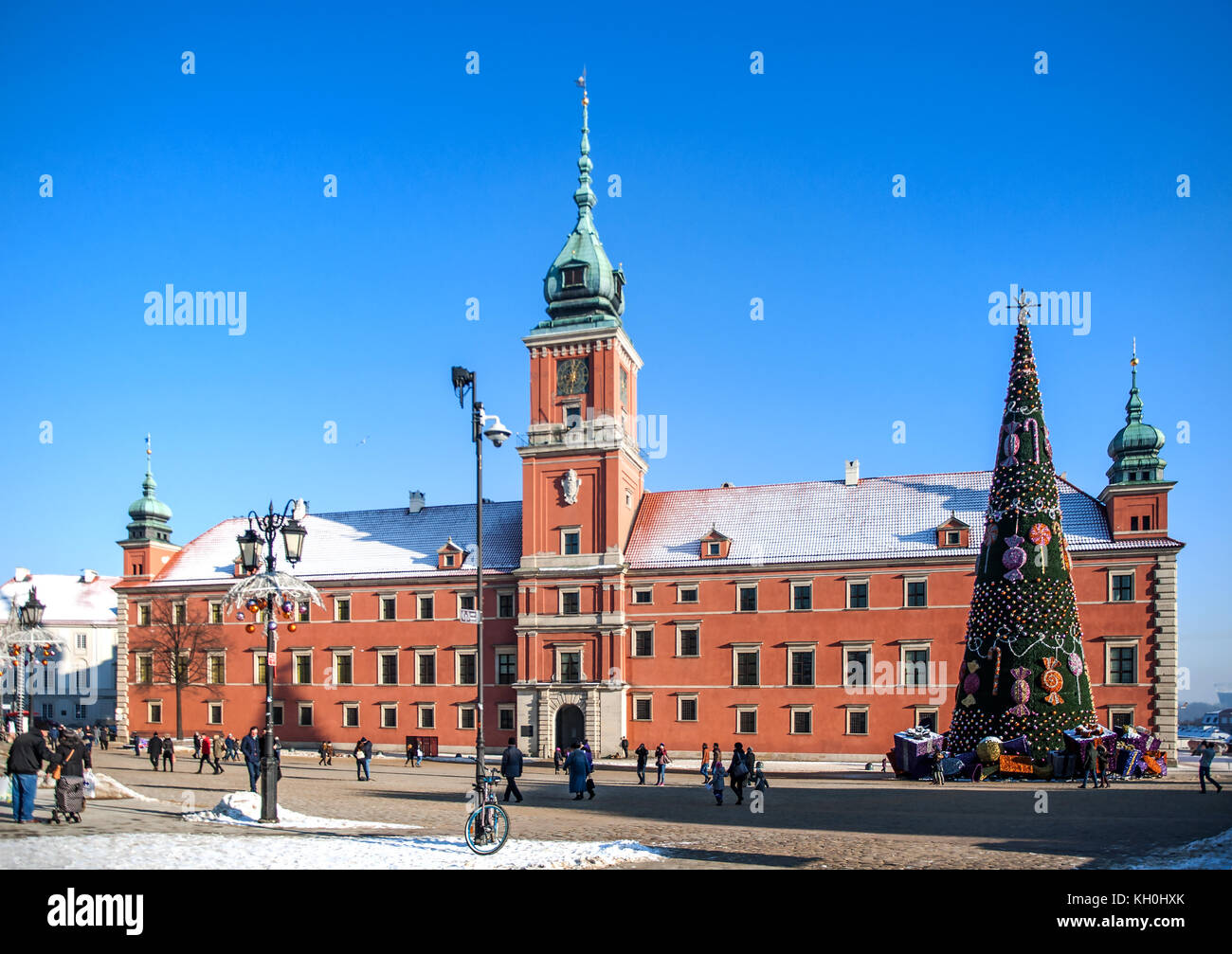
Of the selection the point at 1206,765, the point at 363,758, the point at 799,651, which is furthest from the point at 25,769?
the point at 799,651

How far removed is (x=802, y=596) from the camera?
4781cm

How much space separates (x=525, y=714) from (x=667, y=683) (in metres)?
7.29

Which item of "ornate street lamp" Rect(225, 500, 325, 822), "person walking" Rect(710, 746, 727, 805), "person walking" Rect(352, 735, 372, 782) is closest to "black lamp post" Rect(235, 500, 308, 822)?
"ornate street lamp" Rect(225, 500, 325, 822)

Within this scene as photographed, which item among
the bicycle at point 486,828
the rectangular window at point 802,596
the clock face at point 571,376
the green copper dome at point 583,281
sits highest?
the green copper dome at point 583,281

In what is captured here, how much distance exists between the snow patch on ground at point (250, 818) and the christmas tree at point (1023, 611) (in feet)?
69.2

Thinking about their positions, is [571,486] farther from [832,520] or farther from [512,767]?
[512,767]

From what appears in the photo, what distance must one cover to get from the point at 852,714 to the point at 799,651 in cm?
375

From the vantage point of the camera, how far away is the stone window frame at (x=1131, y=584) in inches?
1711

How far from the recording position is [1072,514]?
152 ft

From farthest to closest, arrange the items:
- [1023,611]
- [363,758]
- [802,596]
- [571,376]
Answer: [571,376]
[802,596]
[363,758]
[1023,611]

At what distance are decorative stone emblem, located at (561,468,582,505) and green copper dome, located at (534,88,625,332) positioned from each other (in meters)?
7.93

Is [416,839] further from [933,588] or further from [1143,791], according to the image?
[933,588]

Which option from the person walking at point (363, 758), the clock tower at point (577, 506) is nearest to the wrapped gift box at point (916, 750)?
the clock tower at point (577, 506)

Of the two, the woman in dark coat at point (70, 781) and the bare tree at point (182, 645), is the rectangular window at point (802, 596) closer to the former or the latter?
the bare tree at point (182, 645)
